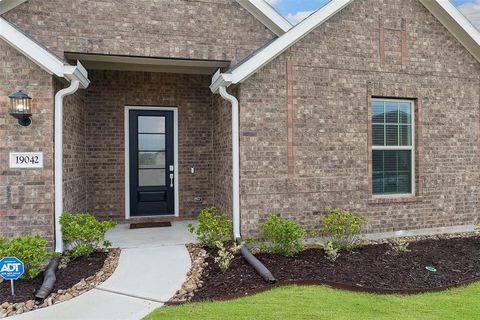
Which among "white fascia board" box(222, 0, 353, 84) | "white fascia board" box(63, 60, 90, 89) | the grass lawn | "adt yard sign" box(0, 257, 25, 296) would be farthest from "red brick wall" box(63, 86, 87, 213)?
the grass lawn

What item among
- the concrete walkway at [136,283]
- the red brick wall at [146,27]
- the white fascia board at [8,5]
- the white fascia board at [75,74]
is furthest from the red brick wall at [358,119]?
the white fascia board at [8,5]

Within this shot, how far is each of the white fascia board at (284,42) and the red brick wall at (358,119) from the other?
0.65 feet

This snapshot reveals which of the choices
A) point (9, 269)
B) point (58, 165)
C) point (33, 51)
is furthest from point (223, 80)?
point (9, 269)

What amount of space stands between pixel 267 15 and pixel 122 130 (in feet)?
12.9

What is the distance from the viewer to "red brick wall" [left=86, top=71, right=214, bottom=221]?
780 cm

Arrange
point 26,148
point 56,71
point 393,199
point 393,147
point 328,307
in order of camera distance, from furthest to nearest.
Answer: point 393,147 → point 393,199 → point 26,148 → point 56,71 → point 328,307

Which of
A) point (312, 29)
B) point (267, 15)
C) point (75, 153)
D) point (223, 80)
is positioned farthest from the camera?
point (267, 15)

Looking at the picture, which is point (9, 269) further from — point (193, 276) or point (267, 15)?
point (267, 15)

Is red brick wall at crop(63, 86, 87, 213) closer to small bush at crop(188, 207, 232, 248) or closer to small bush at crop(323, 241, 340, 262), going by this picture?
small bush at crop(188, 207, 232, 248)

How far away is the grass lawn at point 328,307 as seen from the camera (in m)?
3.84

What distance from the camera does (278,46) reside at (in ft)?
20.5

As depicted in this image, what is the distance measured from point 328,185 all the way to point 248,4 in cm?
378

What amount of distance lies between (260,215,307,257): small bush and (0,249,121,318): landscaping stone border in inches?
96.9

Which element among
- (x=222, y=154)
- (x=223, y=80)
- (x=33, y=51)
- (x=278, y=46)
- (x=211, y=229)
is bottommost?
(x=211, y=229)
